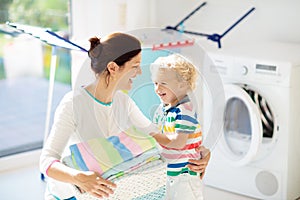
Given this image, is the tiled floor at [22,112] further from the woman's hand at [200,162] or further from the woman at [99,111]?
the woman's hand at [200,162]

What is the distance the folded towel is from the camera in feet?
5.71

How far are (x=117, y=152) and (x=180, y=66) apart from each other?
356 millimetres

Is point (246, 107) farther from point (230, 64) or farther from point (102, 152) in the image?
point (102, 152)

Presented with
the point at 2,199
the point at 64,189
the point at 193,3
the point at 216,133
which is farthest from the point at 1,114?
the point at 216,133

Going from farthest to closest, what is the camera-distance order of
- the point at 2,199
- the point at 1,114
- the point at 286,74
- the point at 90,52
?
the point at 1,114
the point at 2,199
the point at 286,74
the point at 90,52

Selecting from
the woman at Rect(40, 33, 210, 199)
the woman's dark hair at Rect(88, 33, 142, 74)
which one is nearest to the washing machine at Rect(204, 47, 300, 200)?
the woman at Rect(40, 33, 210, 199)

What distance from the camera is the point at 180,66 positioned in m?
1.74

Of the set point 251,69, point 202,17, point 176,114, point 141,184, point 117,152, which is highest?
point 202,17

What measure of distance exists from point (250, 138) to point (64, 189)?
1.23m

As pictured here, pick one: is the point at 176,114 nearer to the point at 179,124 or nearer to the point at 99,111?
A: the point at 179,124

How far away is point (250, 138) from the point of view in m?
2.76

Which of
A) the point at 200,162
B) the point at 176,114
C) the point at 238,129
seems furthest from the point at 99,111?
the point at 238,129

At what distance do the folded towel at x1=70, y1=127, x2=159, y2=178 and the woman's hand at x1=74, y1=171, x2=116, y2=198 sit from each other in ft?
0.15

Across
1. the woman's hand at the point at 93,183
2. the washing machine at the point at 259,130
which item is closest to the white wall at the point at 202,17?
the washing machine at the point at 259,130
